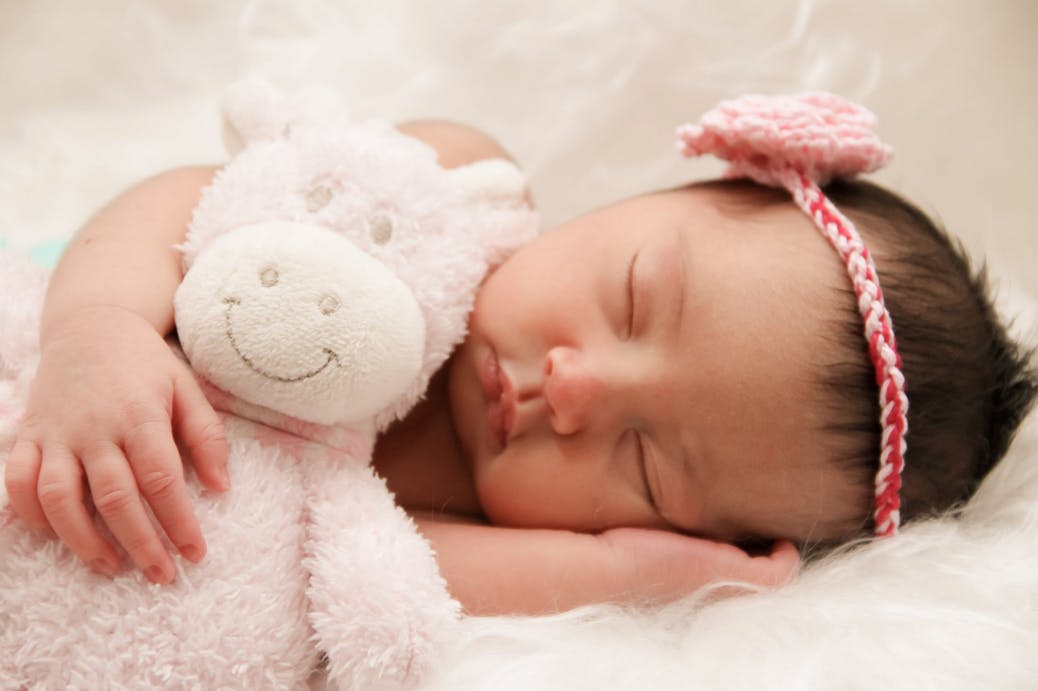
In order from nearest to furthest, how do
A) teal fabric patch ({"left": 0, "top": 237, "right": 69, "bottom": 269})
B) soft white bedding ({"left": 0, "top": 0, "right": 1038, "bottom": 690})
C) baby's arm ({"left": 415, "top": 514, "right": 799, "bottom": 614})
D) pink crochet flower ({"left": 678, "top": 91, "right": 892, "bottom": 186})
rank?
baby's arm ({"left": 415, "top": 514, "right": 799, "bottom": 614}) → pink crochet flower ({"left": 678, "top": 91, "right": 892, "bottom": 186}) → teal fabric patch ({"left": 0, "top": 237, "right": 69, "bottom": 269}) → soft white bedding ({"left": 0, "top": 0, "right": 1038, "bottom": 690})

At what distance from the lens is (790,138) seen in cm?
96

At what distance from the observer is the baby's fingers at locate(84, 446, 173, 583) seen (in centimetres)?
68

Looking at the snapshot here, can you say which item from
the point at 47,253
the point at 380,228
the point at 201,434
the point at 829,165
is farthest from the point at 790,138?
the point at 47,253

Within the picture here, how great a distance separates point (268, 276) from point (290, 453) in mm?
166

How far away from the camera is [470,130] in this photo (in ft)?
3.95

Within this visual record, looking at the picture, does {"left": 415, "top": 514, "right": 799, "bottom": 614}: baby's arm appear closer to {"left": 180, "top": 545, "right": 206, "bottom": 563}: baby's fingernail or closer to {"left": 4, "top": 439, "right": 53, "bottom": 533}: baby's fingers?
{"left": 180, "top": 545, "right": 206, "bottom": 563}: baby's fingernail

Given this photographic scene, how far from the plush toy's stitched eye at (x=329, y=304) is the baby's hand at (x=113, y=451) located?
4.7 inches

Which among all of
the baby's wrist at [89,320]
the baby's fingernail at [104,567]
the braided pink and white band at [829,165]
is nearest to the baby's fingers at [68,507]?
the baby's fingernail at [104,567]

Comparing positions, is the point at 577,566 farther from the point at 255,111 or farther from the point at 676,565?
the point at 255,111

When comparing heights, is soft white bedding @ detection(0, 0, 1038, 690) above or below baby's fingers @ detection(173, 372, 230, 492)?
above

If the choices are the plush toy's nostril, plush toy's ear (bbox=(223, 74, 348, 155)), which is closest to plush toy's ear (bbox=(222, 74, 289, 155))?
plush toy's ear (bbox=(223, 74, 348, 155))

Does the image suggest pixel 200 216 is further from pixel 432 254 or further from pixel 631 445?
pixel 631 445

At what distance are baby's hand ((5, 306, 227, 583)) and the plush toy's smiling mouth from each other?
5 centimetres

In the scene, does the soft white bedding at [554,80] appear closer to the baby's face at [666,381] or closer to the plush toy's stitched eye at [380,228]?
the baby's face at [666,381]
